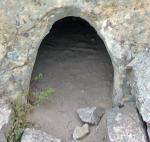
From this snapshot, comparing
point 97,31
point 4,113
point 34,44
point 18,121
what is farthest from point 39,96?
point 97,31

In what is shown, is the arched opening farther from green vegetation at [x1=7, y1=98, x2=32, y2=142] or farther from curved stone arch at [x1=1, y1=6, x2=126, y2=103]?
curved stone arch at [x1=1, y1=6, x2=126, y2=103]

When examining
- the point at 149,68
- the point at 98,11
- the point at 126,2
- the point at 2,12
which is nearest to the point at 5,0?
the point at 2,12

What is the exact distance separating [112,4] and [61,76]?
1.31 m

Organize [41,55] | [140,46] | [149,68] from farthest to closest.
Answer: [41,55] → [140,46] → [149,68]

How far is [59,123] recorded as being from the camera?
4.79 meters

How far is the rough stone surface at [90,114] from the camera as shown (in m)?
4.69

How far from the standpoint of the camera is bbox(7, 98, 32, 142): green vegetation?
176 inches

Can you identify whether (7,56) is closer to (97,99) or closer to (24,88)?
(24,88)

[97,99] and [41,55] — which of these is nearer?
[97,99]

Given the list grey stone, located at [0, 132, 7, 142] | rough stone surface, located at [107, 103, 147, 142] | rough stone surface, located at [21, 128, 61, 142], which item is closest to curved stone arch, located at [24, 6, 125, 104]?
rough stone surface, located at [107, 103, 147, 142]

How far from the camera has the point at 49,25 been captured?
15.5 ft

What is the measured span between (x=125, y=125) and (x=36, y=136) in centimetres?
96

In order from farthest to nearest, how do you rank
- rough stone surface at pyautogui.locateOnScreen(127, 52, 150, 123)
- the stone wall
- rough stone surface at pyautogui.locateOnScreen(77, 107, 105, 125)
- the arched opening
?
the arched opening, rough stone surface at pyautogui.locateOnScreen(77, 107, 105, 125), the stone wall, rough stone surface at pyautogui.locateOnScreen(127, 52, 150, 123)

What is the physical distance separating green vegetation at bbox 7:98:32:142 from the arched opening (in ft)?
0.38
